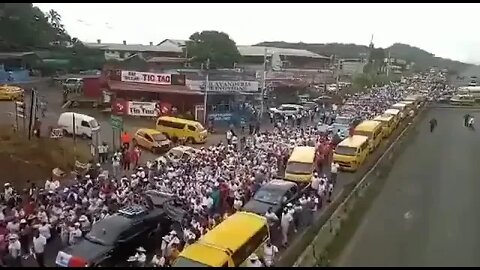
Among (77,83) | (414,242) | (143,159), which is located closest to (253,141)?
(143,159)

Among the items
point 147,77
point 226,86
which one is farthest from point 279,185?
point 147,77

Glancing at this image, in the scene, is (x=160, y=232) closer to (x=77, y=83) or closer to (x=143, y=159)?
(x=143, y=159)

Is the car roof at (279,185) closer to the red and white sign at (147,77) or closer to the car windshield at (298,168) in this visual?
the car windshield at (298,168)

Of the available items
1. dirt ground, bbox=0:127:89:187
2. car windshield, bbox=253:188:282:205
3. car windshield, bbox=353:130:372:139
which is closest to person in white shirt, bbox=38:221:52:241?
car windshield, bbox=253:188:282:205

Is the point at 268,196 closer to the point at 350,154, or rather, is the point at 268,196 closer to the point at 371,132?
the point at 350,154

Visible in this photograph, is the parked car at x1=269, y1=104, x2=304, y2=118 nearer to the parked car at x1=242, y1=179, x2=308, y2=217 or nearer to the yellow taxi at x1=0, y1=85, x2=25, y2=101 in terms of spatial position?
the yellow taxi at x1=0, y1=85, x2=25, y2=101

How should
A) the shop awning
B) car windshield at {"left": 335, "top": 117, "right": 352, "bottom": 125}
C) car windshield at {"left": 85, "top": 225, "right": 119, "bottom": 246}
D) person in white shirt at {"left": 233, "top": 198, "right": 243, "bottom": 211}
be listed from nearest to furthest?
car windshield at {"left": 85, "top": 225, "right": 119, "bottom": 246} < person in white shirt at {"left": 233, "top": 198, "right": 243, "bottom": 211} < car windshield at {"left": 335, "top": 117, "right": 352, "bottom": 125} < the shop awning

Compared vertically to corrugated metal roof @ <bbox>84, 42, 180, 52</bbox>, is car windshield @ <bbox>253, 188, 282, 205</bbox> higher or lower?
lower
